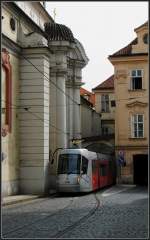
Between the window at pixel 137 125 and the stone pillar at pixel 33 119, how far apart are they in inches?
572

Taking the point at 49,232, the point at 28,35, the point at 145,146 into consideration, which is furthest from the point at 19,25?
the point at 49,232

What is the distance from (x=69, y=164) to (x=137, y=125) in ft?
49.2

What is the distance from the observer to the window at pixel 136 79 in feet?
151

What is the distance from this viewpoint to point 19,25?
33125 millimetres

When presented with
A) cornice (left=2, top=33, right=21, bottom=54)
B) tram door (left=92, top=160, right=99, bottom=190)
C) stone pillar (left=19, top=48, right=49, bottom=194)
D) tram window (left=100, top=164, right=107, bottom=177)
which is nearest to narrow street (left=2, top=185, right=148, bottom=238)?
cornice (left=2, top=33, right=21, bottom=54)

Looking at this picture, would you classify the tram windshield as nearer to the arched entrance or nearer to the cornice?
the cornice

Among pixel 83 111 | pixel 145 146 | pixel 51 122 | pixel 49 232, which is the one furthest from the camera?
pixel 83 111

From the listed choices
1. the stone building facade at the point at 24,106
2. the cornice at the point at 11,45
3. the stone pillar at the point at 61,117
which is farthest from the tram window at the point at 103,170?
the cornice at the point at 11,45

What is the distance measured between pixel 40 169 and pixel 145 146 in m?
15.4

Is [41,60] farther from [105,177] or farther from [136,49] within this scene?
[136,49]

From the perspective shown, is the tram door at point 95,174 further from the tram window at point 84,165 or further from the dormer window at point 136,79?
the dormer window at point 136,79

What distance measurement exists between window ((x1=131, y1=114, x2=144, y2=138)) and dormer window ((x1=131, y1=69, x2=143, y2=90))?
7.61 ft

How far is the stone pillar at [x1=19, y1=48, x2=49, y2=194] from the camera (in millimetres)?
32359

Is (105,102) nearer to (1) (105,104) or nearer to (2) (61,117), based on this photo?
(1) (105,104)
